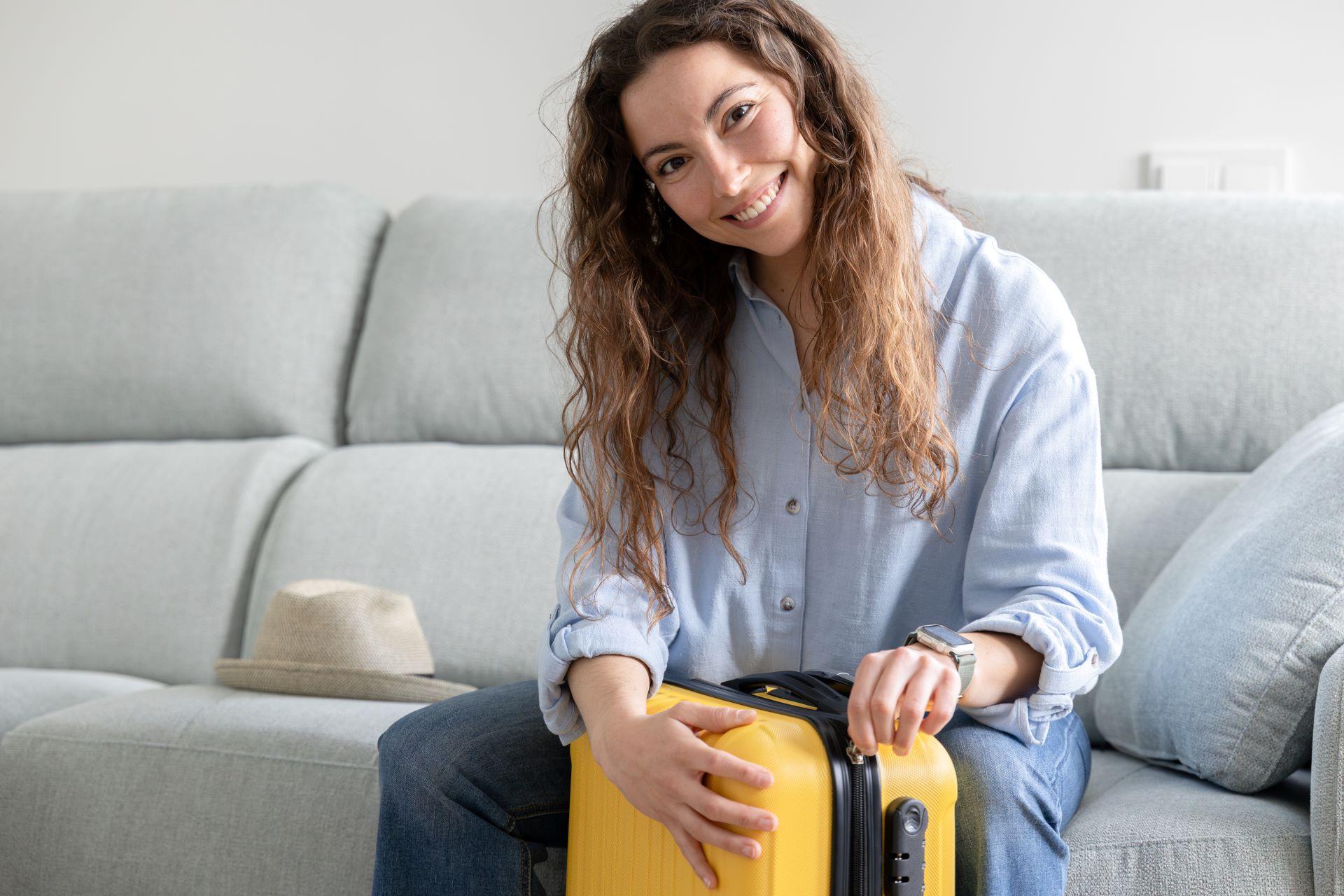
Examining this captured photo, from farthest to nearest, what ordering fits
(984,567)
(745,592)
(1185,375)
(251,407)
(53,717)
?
(251,407) → (1185,375) → (53,717) → (745,592) → (984,567)

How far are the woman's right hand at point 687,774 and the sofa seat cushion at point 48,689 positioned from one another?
998 millimetres

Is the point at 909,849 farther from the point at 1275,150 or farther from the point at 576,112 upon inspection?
the point at 1275,150

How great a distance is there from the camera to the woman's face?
101 cm

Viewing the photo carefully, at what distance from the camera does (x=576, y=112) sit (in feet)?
3.65

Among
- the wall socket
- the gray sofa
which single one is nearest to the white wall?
the wall socket

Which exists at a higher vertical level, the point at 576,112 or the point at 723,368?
the point at 576,112

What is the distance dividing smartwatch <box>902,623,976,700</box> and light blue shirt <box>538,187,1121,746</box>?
0.21 ft

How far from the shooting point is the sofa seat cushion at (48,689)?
5.00 ft

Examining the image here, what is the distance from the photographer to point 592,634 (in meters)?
1.01

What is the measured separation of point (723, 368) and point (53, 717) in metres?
0.94

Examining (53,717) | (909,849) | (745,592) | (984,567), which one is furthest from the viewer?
(53,717)

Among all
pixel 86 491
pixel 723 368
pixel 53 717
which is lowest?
pixel 53 717

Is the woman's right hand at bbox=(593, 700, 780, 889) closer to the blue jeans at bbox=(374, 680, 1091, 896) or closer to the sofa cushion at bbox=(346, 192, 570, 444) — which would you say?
the blue jeans at bbox=(374, 680, 1091, 896)

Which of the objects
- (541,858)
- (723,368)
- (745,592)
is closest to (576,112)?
(723,368)
